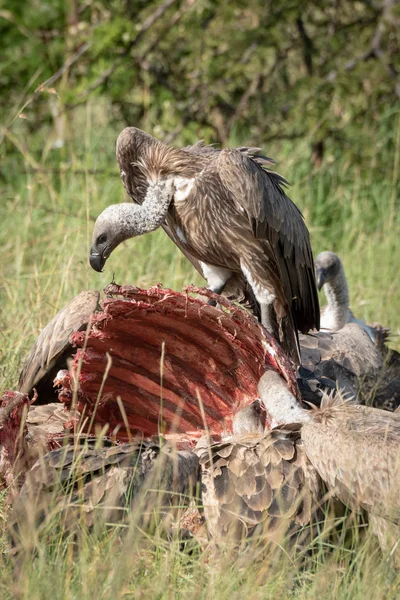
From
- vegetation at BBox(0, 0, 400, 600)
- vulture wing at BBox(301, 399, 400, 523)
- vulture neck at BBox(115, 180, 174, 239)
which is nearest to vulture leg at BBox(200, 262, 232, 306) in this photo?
vulture neck at BBox(115, 180, 174, 239)

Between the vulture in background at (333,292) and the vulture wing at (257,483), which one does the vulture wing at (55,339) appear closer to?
the vulture wing at (257,483)

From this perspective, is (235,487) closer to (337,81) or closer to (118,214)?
(118,214)

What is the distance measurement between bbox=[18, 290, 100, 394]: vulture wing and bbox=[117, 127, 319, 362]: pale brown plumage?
0.74 metres

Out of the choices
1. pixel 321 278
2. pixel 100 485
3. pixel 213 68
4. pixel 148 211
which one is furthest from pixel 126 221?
pixel 213 68

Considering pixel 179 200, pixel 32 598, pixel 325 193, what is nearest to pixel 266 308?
pixel 179 200

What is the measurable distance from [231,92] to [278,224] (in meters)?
3.74

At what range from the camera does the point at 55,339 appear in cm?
356

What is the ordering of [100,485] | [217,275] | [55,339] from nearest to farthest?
[100,485] → [55,339] → [217,275]

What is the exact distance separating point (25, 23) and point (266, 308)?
4.08 metres

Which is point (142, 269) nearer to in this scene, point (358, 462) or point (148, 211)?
point (148, 211)

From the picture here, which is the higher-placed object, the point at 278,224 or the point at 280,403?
the point at 278,224

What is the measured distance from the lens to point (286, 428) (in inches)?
124

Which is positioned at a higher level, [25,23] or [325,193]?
[25,23]

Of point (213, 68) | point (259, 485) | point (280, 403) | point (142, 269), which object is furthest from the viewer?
point (213, 68)
